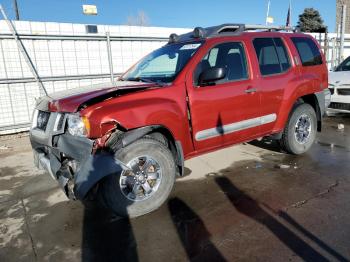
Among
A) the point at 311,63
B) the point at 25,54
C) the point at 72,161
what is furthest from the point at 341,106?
the point at 25,54

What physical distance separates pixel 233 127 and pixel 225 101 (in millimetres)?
421

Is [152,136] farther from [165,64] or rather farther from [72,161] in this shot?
[165,64]

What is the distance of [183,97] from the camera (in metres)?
3.87

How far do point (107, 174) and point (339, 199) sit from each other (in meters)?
2.73

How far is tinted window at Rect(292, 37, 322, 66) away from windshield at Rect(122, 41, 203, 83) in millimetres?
2068

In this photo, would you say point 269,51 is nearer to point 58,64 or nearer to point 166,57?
point 166,57

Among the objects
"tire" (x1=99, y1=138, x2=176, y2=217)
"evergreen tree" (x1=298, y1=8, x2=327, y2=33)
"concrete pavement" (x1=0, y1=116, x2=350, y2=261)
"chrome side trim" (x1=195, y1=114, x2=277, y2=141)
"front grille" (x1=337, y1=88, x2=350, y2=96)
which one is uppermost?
"evergreen tree" (x1=298, y1=8, x2=327, y2=33)

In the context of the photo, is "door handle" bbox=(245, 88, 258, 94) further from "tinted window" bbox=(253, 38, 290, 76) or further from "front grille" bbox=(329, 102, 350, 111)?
"front grille" bbox=(329, 102, 350, 111)

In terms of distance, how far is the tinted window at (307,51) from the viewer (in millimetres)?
5355

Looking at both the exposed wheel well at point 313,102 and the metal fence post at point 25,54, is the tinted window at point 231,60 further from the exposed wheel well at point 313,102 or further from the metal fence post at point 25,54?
the metal fence post at point 25,54

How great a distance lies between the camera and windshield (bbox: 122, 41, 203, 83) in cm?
A: 411

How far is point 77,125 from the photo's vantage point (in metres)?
3.29

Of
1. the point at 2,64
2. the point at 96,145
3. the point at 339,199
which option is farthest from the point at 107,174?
the point at 2,64

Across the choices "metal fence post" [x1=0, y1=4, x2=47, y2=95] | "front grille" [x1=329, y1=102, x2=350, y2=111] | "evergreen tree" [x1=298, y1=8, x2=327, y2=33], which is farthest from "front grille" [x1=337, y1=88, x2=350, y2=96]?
"evergreen tree" [x1=298, y1=8, x2=327, y2=33]
